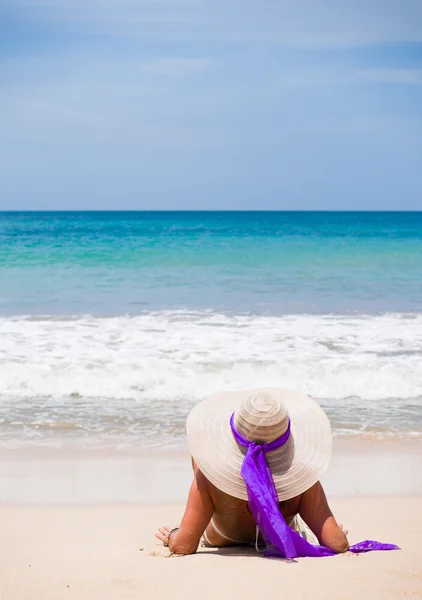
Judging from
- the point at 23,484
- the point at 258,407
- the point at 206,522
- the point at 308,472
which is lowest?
the point at 23,484

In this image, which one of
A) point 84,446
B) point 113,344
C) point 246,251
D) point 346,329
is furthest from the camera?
point 246,251

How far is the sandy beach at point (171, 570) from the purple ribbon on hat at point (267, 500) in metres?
0.07

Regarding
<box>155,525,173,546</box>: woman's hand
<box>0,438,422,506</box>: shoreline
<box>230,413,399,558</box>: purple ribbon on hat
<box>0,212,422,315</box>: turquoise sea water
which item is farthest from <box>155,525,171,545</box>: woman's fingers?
<box>0,212,422,315</box>: turquoise sea water

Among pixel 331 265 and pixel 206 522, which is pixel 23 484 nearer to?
pixel 206 522

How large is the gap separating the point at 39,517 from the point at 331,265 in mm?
16757

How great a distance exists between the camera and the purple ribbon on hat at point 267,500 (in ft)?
9.26

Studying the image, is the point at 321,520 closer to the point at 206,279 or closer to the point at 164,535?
the point at 164,535

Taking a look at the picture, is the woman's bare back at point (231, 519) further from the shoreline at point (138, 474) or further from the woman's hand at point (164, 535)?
the shoreline at point (138, 474)

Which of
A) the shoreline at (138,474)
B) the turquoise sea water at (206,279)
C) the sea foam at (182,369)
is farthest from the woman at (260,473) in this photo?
the turquoise sea water at (206,279)

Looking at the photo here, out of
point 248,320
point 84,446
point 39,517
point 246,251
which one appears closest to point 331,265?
point 246,251

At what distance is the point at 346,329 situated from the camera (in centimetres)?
997

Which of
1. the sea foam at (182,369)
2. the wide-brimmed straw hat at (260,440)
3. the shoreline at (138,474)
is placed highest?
the wide-brimmed straw hat at (260,440)

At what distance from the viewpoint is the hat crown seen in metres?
2.81

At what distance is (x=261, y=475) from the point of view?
2840 millimetres
